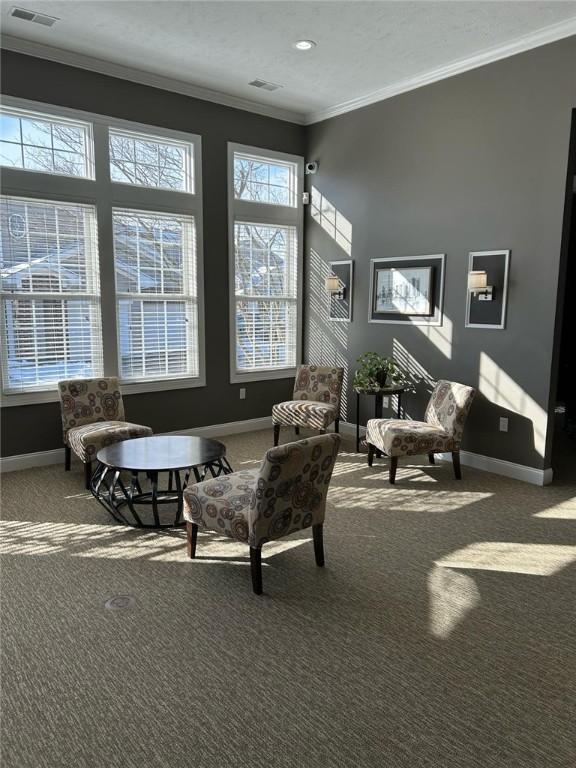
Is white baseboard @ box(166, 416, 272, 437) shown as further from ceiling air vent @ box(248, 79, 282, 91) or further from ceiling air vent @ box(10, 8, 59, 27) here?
ceiling air vent @ box(10, 8, 59, 27)

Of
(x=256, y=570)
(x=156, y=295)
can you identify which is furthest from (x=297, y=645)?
(x=156, y=295)

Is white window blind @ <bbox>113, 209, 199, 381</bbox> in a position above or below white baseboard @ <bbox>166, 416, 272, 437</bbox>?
above

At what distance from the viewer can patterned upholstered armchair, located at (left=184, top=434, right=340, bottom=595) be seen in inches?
112

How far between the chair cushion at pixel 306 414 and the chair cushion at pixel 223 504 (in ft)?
7.60

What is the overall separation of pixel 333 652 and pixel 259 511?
74cm

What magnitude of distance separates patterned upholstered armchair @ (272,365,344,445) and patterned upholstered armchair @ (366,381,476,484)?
0.73m

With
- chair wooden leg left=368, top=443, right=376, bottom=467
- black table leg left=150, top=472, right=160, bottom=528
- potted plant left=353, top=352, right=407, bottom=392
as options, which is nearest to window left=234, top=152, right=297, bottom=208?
potted plant left=353, top=352, right=407, bottom=392

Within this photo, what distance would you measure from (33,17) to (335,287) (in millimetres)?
3531

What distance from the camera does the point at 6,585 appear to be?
121 inches

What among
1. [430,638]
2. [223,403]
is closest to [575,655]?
[430,638]

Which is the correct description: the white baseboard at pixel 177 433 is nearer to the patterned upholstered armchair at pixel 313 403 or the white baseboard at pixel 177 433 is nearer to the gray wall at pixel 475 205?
the patterned upholstered armchair at pixel 313 403

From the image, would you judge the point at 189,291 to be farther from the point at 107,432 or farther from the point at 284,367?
the point at 107,432

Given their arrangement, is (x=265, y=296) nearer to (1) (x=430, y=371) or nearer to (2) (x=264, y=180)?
(2) (x=264, y=180)

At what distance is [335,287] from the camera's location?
624 cm
